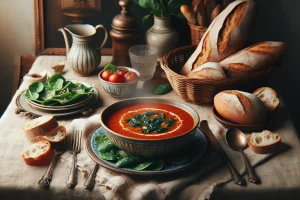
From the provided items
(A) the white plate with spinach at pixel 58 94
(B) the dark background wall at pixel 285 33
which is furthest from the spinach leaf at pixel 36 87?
(B) the dark background wall at pixel 285 33

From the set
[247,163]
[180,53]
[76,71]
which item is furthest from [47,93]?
[247,163]

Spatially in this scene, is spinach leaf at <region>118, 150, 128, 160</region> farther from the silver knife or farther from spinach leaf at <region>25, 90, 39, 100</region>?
spinach leaf at <region>25, 90, 39, 100</region>

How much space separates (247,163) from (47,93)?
0.85 metres

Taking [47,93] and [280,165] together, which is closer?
[280,165]

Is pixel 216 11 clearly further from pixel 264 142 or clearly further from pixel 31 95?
pixel 31 95

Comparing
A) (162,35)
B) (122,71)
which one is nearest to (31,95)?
(122,71)

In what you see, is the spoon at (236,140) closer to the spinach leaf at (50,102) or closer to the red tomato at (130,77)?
the red tomato at (130,77)

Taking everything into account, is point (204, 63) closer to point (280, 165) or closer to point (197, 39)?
point (197, 39)

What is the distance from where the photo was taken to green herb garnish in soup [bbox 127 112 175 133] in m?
1.41

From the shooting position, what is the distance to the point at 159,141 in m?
1.30

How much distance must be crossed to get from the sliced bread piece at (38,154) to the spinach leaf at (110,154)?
0.54ft

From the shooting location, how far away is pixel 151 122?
4.73 ft

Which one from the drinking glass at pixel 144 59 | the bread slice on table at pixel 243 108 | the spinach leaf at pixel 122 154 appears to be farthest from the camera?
the drinking glass at pixel 144 59

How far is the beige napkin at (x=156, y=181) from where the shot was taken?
4.23 feet
